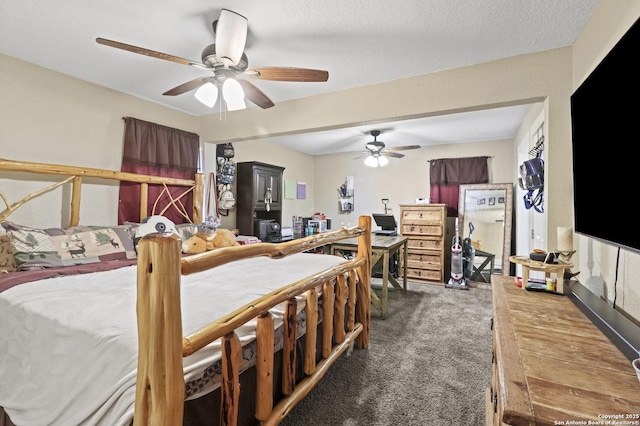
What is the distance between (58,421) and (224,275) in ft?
3.26

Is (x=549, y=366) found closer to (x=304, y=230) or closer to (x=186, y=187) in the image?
(x=186, y=187)

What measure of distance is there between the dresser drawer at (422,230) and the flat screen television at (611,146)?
3327mm

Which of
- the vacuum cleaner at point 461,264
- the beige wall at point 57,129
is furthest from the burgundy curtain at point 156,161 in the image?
the vacuum cleaner at point 461,264

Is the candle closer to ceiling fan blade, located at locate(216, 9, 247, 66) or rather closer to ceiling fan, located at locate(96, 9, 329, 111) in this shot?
ceiling fan, located at locate(96, 9, 329, 111)

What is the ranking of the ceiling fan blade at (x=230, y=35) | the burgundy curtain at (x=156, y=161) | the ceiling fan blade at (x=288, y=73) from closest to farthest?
the ceiling fan blade at (x=230, y=35)
the ceiling fan blade at (x=288, y=73)
the burgundy curtain at (x=156, y=161)

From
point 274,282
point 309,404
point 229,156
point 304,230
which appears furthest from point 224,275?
point 304,230

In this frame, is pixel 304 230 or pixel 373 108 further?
pixel 304 230

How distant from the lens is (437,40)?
6.78ft

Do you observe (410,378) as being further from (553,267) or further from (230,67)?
(230,67)

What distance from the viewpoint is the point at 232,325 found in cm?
101

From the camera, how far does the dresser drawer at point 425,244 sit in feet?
15.3

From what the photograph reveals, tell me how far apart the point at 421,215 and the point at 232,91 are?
12.2 ft

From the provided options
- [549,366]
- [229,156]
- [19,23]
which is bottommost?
[549,366]

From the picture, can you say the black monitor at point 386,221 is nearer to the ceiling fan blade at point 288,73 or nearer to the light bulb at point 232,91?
the ceiling fan blade at point 288,73
